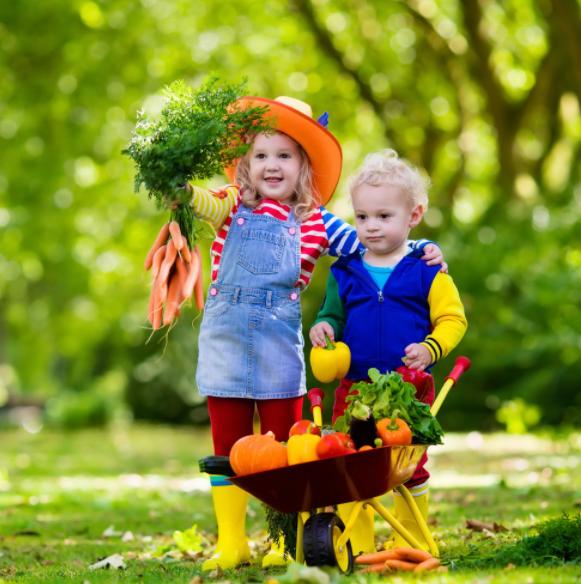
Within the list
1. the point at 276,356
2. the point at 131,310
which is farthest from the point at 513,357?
the point at 131,310

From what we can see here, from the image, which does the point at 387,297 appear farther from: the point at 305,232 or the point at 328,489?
the point at 328,489

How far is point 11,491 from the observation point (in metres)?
8.38

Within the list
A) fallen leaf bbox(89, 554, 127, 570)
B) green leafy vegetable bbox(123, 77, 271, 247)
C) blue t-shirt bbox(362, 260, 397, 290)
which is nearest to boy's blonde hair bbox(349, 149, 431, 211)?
blue t-shirt bbox(362, 260, 397, 290)

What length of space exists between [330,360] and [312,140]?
1.00 m

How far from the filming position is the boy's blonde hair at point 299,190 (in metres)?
4.79

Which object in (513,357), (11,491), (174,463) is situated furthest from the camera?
(513,357)

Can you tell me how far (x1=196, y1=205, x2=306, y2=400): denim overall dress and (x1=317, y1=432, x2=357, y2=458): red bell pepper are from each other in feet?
2.44

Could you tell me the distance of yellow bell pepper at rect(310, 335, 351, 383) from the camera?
4.41 meters

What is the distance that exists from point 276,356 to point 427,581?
4.37ft

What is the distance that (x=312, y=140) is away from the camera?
481 centimetres

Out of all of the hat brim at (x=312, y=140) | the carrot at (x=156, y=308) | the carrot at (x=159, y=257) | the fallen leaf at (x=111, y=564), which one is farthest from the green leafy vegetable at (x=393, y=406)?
the fallen leaf at (x=111, y=564)

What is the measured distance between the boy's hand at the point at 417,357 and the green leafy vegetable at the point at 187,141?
0.96m

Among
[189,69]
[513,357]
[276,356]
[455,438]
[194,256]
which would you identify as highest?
[189,69]

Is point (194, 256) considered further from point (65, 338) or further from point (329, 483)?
point (65, 338)
